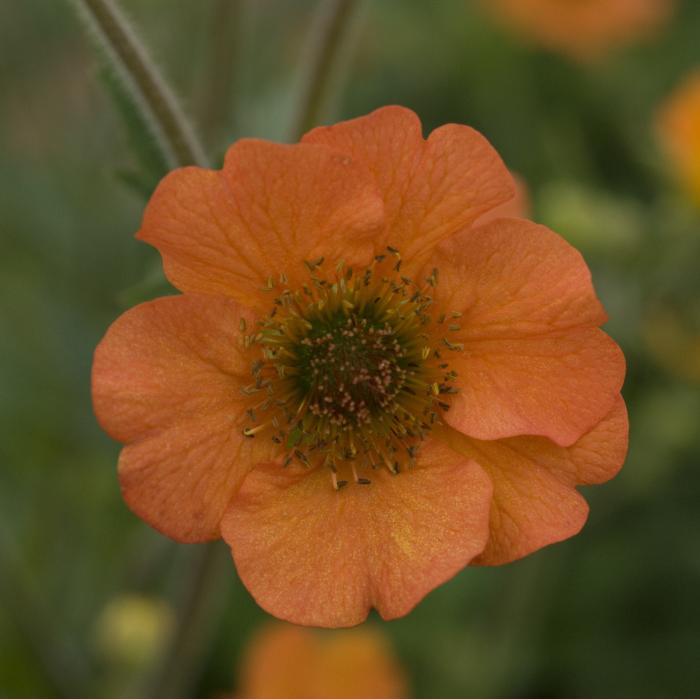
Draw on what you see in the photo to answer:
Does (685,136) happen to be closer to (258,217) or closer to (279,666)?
(279,666)

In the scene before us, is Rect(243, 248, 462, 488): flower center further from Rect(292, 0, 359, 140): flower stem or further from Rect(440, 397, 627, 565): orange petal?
Rect(292, 0, 359, 140): flower stem

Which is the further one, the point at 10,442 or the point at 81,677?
the point at 10,442

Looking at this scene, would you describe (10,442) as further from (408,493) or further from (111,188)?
(408,493)

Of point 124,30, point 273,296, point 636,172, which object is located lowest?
point 636,172

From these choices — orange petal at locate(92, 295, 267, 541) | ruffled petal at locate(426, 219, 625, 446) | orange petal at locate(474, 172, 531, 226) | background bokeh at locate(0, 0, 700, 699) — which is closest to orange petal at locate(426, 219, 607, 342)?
ruffled petal at locate(426, 219, 625, 446)

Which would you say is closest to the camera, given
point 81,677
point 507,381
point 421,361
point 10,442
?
point 507,381

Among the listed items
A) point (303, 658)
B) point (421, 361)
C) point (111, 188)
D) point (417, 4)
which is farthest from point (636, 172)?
point (421, 361)
